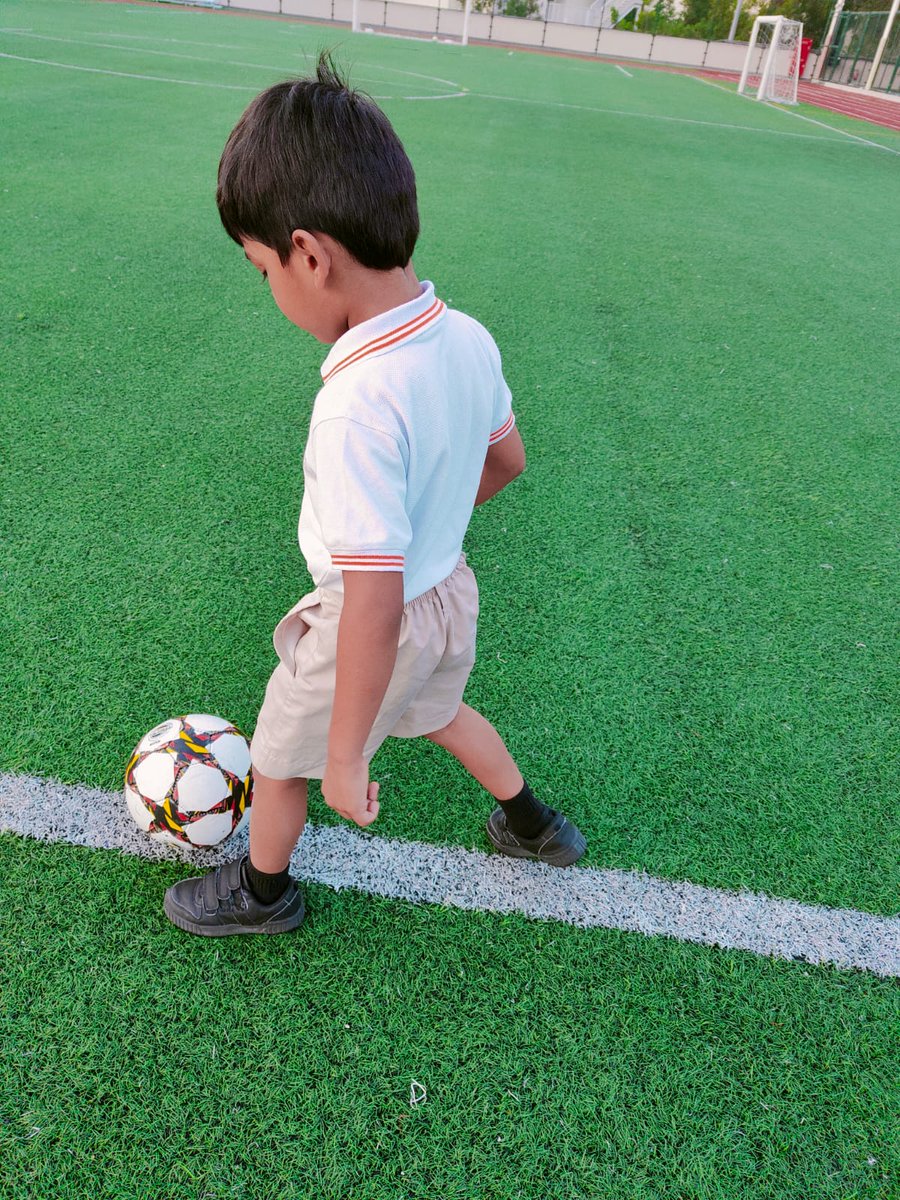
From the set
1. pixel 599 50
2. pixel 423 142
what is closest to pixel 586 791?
pixel 423 142

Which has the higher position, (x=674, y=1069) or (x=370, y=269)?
(x=370, y=269)

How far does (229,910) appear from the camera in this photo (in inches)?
64.4

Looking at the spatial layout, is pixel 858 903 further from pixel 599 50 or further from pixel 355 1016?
pixel 599 50

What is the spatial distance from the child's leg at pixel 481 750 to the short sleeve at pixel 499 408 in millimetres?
549

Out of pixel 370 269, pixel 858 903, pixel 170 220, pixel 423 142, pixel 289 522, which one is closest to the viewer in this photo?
pixel 370 269

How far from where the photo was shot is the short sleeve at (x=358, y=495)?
102 centimetres

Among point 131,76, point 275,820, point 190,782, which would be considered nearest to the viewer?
point 275,820

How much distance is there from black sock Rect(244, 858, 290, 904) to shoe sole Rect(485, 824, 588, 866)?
508 millimetres

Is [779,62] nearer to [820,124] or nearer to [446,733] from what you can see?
[820,124]

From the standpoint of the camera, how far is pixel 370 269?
43.1 inches

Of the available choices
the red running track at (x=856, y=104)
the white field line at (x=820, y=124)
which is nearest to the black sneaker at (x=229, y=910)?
the white field line at (x=820, y=124)

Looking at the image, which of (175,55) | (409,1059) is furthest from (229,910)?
(175,55)

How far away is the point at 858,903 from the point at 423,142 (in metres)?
9.99

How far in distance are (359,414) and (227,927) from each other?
1.15 meters
